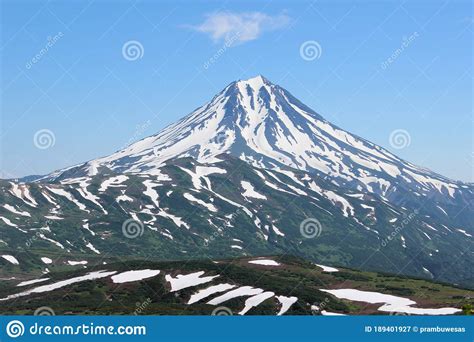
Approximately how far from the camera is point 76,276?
13325 centimetres

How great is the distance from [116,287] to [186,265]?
61.9 ft

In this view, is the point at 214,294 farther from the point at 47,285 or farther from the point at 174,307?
the point at 47,285

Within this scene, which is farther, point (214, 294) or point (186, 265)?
point (186, 265)

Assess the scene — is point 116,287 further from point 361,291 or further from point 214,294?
point 361,291

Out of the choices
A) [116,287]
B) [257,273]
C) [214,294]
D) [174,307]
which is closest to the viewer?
[174,307]

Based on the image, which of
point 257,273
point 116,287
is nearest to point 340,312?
point 257,273
